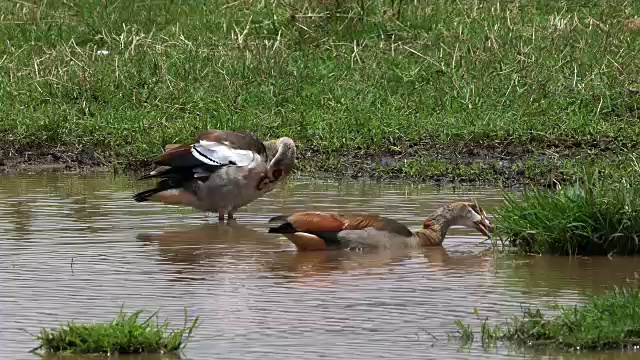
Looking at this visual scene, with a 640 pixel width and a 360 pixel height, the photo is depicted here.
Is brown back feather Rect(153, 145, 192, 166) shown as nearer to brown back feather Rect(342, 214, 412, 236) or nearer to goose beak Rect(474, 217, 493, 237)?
brown back feather Rect(342, 214, 412, 236)

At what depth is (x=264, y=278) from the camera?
8828mm

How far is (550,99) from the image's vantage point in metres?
14.4

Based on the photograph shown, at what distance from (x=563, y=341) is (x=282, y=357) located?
120 cm

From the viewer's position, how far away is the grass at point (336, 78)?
44.5ft

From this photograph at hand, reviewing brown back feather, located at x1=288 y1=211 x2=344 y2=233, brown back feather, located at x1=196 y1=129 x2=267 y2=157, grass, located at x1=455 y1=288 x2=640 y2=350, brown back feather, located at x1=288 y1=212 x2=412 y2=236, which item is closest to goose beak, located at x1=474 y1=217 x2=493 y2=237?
brown back feather, located at x1=288 y1=212 x2=412 y2=236

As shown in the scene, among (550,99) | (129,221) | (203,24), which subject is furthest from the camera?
(203,24)

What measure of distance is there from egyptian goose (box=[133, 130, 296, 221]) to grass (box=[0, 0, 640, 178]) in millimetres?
1762

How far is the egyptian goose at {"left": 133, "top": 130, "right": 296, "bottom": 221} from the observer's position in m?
11.3

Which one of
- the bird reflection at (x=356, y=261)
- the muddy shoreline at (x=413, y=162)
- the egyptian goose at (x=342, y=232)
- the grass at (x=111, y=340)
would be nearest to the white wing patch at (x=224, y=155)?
the egyptian goose at (x=342, y=232)

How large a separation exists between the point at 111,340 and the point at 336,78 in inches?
350

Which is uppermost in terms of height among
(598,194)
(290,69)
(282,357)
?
(290,69)

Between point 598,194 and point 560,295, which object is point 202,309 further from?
point 598,194

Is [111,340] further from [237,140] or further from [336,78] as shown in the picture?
[336,78]

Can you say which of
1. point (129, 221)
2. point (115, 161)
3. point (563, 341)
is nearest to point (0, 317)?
point (563, 341)
